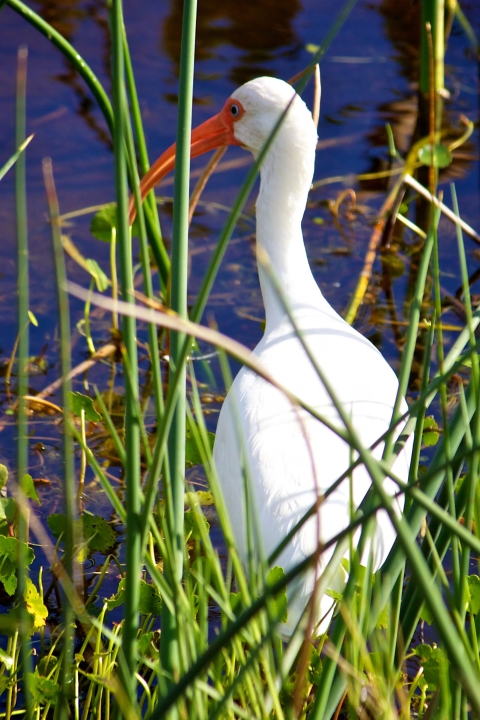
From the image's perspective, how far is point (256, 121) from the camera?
2611 mm

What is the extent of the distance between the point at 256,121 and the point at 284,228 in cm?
32

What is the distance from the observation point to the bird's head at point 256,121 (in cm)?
244

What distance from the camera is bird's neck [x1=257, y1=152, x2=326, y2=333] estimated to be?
252 cm

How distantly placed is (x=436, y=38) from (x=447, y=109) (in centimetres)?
104

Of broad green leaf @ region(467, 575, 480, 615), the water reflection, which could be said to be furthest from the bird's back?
the water reflection

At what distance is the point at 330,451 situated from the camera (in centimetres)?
194

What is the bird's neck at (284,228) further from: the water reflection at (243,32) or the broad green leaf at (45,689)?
the water reflection at (243,32)

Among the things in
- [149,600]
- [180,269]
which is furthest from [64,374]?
[149,600]

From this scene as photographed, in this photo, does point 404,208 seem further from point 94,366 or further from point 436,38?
point 94,366

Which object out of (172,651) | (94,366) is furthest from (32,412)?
(172,651)

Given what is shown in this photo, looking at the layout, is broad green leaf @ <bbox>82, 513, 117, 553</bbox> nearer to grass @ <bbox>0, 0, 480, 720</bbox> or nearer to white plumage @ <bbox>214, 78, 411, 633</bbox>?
white plumage @ <bbox>214, 78, 411, 633</bbox>

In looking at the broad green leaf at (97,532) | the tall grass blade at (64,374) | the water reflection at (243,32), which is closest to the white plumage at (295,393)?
the broad green leaf at (97,532)

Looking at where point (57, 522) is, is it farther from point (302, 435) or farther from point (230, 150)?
point (230, 150)

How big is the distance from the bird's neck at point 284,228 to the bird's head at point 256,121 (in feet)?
0.27
